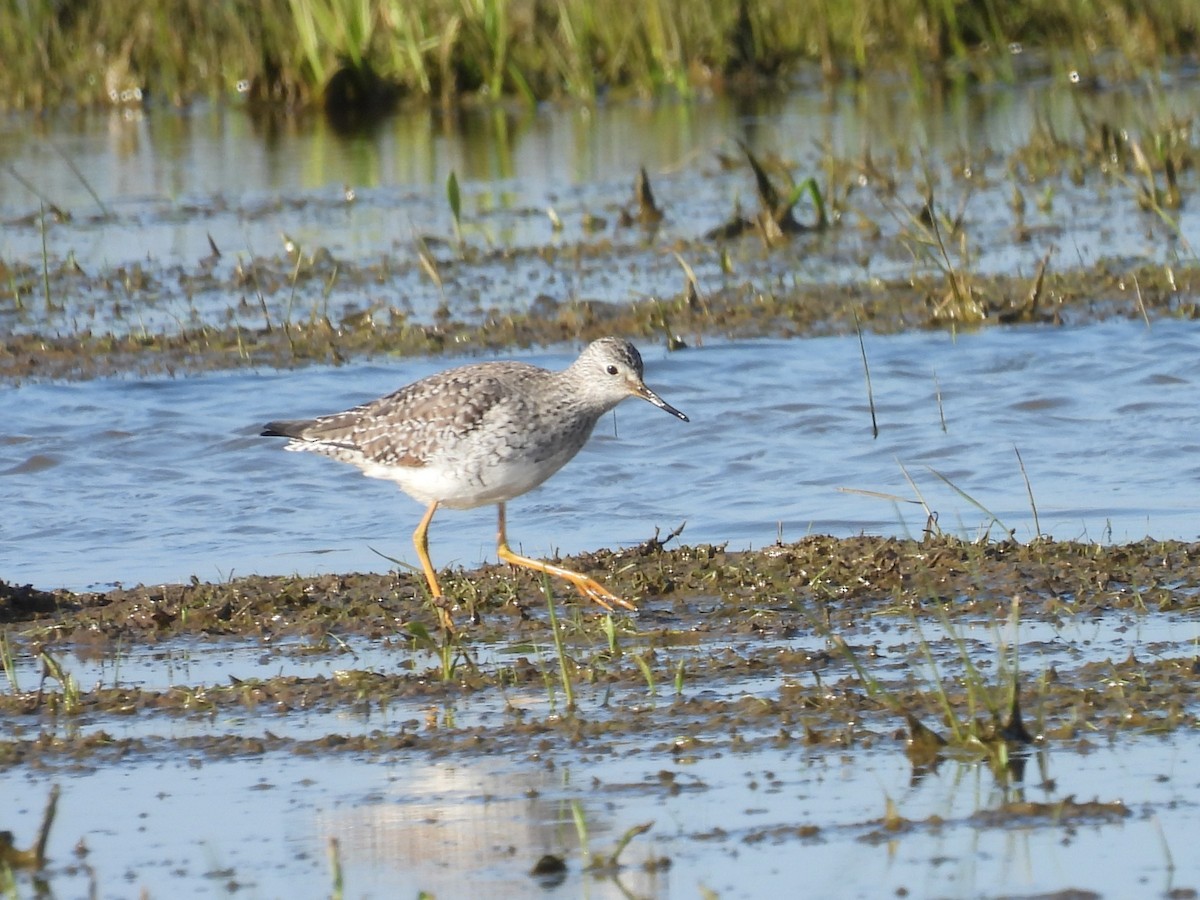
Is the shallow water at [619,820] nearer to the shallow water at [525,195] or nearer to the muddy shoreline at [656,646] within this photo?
the muddy shoreline at [656,646]

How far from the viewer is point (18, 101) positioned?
18078 millimetres

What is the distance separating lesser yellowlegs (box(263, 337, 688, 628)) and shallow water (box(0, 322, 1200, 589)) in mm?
467

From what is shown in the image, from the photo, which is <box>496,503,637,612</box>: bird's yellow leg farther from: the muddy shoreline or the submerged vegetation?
the submerged vegetation

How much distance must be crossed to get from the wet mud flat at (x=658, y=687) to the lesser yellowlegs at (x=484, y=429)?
1.04 feet

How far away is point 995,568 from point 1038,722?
5.67 ft

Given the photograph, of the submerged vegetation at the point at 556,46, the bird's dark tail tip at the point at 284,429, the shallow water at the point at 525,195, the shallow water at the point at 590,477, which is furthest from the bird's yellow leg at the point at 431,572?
the submerged vegetation at the point at 556,46

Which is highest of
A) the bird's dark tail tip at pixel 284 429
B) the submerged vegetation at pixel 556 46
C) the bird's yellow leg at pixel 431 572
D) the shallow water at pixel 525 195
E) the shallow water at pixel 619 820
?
the submerged vegetation at pixel 556 46

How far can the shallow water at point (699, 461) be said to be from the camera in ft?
25.0

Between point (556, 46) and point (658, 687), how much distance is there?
44.2 feet

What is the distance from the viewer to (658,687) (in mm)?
5539

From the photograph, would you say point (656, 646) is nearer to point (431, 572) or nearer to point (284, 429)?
point (431, 572)

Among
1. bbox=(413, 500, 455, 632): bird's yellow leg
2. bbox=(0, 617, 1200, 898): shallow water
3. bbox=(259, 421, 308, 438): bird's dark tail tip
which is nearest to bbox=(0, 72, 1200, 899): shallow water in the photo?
bbox=(0, 617, 1200, 898): shallow water

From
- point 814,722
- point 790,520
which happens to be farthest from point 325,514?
point 814,722

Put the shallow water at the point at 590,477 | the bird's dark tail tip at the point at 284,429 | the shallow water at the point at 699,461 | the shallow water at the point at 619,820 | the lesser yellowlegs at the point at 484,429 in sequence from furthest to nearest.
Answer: the shallow water at the point at 699,461 < the bird's dark tail tip at the point at 284,429 < the lesser yellowlegs at the point at 484,429 < the shallow water at the point at 590,477 < the shallow water at the point at 619,820
